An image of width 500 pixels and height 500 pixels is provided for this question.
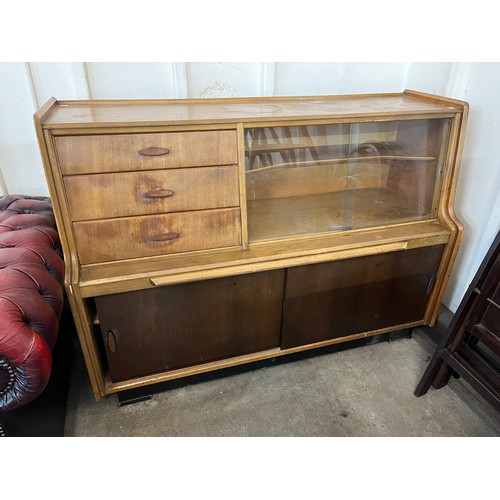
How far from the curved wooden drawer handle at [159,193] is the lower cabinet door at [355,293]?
0.58 metres

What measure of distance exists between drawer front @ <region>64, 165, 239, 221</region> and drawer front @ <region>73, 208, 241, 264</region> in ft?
0.09

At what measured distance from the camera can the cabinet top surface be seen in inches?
50.0

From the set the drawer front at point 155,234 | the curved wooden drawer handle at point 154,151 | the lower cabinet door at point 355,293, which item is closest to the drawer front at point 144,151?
the curved wooden drawer handle at point 154,151

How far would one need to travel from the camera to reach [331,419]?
1.64 meters

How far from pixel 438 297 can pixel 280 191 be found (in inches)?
37.4

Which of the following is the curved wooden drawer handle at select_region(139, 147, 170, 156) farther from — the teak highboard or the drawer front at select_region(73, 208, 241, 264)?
the drawer front at select_region(73, 208, 241, 264)

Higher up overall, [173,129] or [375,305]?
[173,129]

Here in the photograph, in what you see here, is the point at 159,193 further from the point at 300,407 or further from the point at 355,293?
the point at 300,407

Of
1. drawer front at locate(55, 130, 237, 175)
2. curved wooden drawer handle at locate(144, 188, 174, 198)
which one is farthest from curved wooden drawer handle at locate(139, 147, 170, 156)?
curved wooden drawer handle at locate(144, 188, 174, 198)

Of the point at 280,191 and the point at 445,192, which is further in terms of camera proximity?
the point at 280,191

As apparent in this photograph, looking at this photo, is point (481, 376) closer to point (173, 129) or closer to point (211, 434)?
point (211, 434)

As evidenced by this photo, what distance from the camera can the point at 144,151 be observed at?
1.26 meters

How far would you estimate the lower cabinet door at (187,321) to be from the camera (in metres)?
1.44
